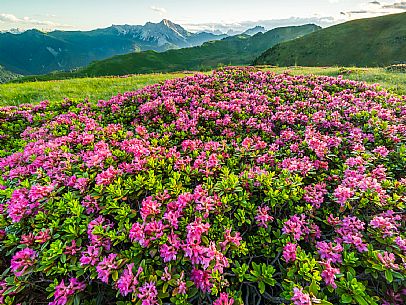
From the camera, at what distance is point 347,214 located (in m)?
3.95

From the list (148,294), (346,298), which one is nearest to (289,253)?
(346,298)

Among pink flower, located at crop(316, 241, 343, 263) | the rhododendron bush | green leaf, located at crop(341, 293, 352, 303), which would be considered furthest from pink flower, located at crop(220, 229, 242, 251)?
green leaf, located at crop(341, 293, 352, 303)

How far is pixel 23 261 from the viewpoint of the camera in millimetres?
3107

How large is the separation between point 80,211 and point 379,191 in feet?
15.1

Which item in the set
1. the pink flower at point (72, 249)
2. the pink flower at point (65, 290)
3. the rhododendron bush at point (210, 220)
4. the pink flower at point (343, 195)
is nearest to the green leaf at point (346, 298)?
the rhododendron bush at point (210, 220)

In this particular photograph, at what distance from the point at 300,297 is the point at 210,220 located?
1.58 m

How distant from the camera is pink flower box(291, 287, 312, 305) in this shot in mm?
2525

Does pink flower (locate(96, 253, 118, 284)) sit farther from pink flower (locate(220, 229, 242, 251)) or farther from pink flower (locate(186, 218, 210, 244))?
pink flower (locate(220, 229, 242, 251))

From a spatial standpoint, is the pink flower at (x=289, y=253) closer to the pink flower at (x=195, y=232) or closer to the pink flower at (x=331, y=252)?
the pink flower at (x=331, y=252)

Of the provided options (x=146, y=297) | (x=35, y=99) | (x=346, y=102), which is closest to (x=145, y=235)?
(x=146, y=297)

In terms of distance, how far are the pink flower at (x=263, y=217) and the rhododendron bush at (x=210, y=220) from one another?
3 cm

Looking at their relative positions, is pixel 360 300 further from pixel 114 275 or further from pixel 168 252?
pixel 114 275

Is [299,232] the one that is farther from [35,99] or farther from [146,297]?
[35,99]

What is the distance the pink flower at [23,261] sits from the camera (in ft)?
10.1
